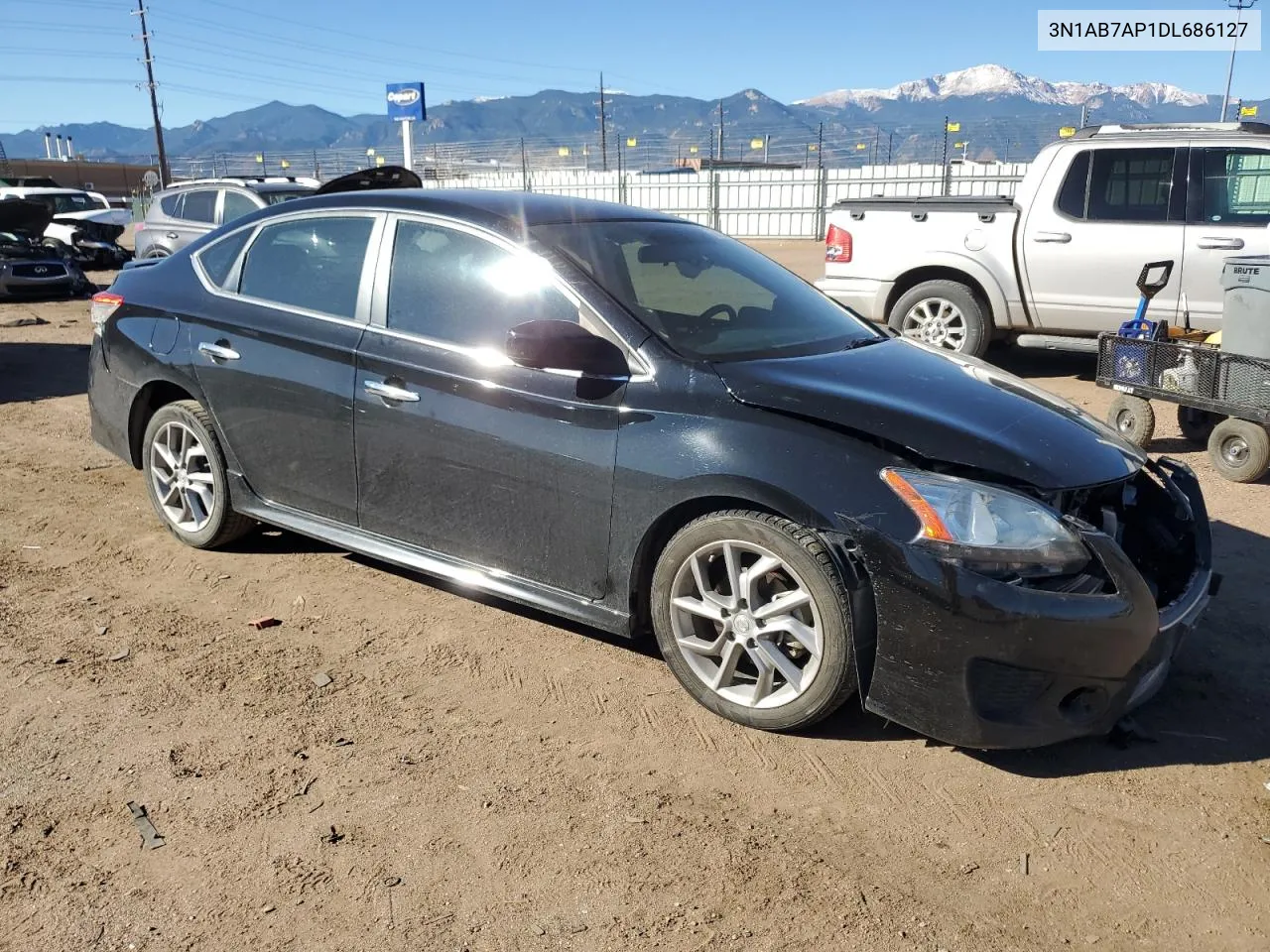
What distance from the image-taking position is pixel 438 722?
11.1 ft

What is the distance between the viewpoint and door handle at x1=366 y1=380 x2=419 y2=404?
3889mm

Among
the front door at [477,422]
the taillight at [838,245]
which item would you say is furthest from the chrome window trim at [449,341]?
the taillight at [838,245]

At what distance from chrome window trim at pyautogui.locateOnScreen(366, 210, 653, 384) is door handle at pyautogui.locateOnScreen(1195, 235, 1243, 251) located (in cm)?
628

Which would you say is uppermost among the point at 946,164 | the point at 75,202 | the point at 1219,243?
the point at 946,164

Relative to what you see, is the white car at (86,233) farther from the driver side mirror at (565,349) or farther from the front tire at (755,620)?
the front tire at (755,620)

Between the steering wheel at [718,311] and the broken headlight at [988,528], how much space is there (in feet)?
3.69

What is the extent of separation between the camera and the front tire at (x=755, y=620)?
3.08m

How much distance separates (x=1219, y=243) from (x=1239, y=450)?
2.48 metres

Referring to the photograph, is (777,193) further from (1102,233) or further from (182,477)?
(182,477)

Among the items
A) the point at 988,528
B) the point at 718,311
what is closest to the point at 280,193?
the point at 718,311

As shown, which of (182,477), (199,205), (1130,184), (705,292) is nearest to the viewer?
(705,292)

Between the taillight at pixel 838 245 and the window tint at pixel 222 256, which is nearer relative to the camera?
the window tint at pixel 222 256

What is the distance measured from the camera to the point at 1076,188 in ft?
27.8

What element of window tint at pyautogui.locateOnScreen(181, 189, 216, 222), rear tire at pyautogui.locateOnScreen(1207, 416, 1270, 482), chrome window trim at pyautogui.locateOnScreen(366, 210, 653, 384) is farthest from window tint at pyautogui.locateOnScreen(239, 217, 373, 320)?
window tint at pyautogui.locateOnScreen(181, 189, 216, 222)
